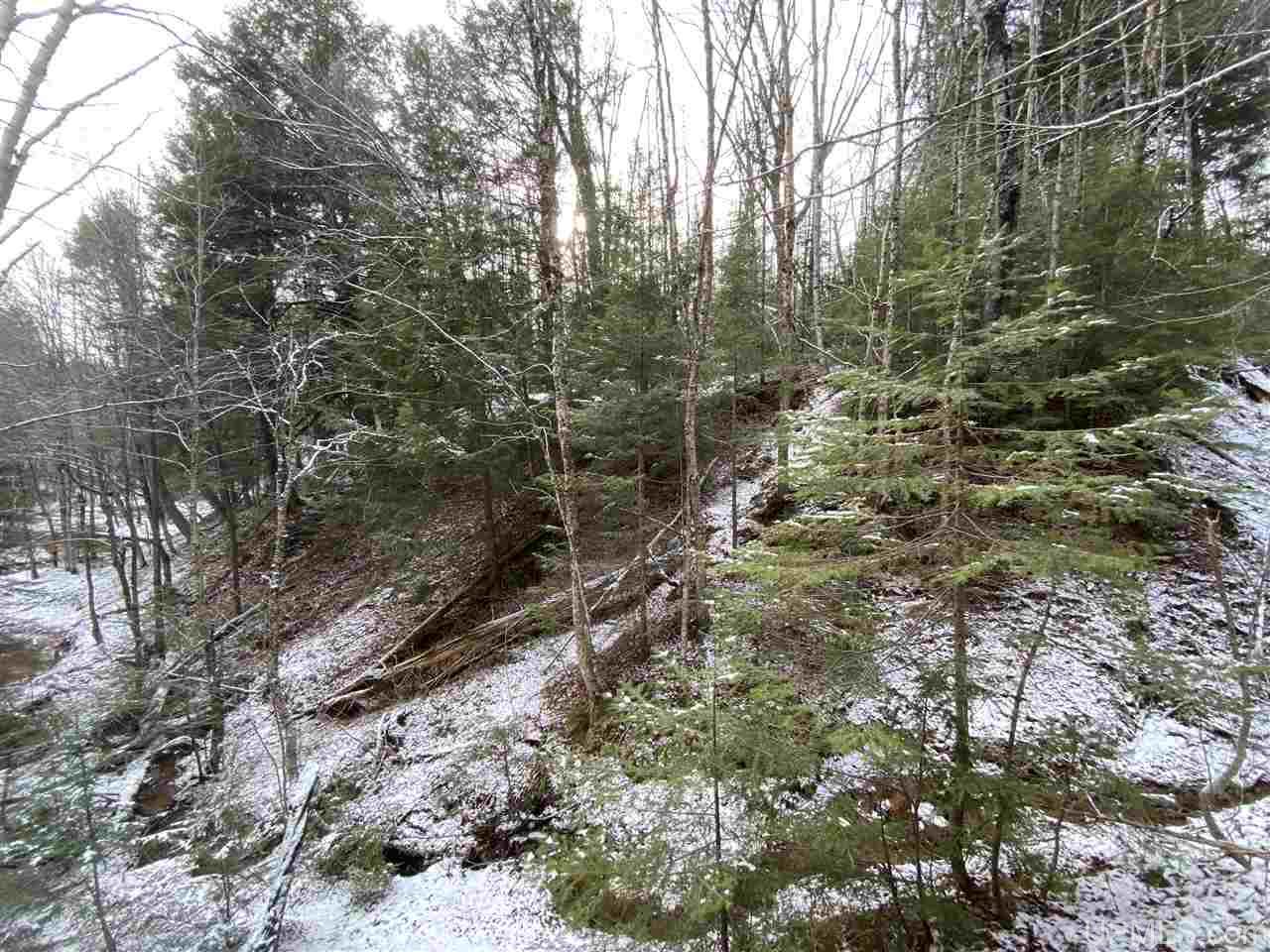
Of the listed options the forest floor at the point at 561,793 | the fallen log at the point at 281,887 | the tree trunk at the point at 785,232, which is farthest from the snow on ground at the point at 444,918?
the tree trunk at the point at 785,232

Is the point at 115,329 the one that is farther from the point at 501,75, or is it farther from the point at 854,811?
the point at 854,811

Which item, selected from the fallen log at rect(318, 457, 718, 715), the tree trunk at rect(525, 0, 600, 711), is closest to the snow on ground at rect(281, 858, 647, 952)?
the tree trunk at rect(525, 0, 600, 711)

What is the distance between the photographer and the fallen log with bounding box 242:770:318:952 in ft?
16.7

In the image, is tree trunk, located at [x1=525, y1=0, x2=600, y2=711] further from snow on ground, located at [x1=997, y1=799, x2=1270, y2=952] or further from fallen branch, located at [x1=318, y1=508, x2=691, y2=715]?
snow on ground, located at [x1=997, y1=799, x2=1270, y2=952]

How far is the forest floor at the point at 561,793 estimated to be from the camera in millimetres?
4039

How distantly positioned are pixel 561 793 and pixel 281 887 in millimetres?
2860

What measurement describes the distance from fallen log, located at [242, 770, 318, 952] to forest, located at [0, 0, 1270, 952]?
85mm

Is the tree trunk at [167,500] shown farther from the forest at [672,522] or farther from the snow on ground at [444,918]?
the snow on ground at [444,918]

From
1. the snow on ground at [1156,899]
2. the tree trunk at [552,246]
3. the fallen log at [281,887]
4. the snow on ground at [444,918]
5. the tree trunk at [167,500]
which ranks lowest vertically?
the snow on ground at [444,918]

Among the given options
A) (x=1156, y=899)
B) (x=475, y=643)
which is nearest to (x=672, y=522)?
(x=475, y=643)

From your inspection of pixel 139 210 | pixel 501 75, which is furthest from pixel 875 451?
pixel 139 210

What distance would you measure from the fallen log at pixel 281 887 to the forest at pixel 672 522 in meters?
0.09

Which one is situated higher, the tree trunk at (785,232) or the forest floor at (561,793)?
the tree trunk at (785,232)

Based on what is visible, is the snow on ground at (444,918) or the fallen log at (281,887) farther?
the snow on ground at (444,918)
